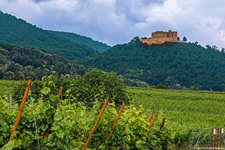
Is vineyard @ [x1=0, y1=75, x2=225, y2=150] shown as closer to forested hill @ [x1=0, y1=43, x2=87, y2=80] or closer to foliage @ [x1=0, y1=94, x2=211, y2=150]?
foliage @ [x1=0, y1=94, x2=211, y2=150]

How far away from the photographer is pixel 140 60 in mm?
99688

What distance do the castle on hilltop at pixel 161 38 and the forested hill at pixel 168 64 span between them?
5.24 meters

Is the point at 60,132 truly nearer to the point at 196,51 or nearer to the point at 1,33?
the point at 196,51

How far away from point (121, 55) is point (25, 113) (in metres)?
98.2

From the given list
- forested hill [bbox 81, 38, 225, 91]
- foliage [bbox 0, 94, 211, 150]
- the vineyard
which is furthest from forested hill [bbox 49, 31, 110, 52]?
foliage [bbox 0, 94, 211, 150]

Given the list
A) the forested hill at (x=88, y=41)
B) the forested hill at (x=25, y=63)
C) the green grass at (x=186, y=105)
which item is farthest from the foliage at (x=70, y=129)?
the forested hill at (x=88, y=41)

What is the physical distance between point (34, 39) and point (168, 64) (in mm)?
43371

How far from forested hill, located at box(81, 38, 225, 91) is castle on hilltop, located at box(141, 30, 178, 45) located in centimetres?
524

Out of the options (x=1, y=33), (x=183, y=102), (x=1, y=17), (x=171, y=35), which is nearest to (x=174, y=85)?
(x=183, y=102)

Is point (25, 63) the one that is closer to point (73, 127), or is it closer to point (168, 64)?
point (168, 64)

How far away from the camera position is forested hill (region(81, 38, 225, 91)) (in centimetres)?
8456

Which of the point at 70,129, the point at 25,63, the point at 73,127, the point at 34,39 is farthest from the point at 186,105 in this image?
the point at 34,39

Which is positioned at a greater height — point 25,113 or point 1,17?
point 1,17

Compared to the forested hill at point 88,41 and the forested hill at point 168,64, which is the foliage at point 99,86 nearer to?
the forested hill at point 168,64
